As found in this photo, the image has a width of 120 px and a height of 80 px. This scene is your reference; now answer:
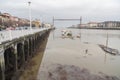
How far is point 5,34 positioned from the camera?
10641mm

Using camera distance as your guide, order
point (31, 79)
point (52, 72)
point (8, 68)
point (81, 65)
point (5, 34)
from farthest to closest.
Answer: point (81, 65), point (52, 72), point (31, 79), point (8, 68), point (5, 34)

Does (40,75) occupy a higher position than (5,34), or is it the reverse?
(5,34)

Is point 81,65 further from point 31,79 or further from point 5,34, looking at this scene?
point 5,34

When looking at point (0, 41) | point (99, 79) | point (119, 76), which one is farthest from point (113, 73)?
point (0, 41)

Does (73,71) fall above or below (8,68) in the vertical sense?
below

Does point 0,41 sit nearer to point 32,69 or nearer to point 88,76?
point 32,69

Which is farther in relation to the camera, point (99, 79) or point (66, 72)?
point (66, 72)

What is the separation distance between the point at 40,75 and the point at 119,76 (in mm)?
7457

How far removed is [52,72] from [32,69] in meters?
2.06

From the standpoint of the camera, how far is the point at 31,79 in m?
13.4

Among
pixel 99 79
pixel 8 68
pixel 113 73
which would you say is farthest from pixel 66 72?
pixel 8 68

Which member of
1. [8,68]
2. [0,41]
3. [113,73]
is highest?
[0,41]

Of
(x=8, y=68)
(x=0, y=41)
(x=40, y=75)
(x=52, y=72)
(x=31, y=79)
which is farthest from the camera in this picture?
(x=52, y=72)

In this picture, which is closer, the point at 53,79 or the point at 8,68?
the point at 8,68
